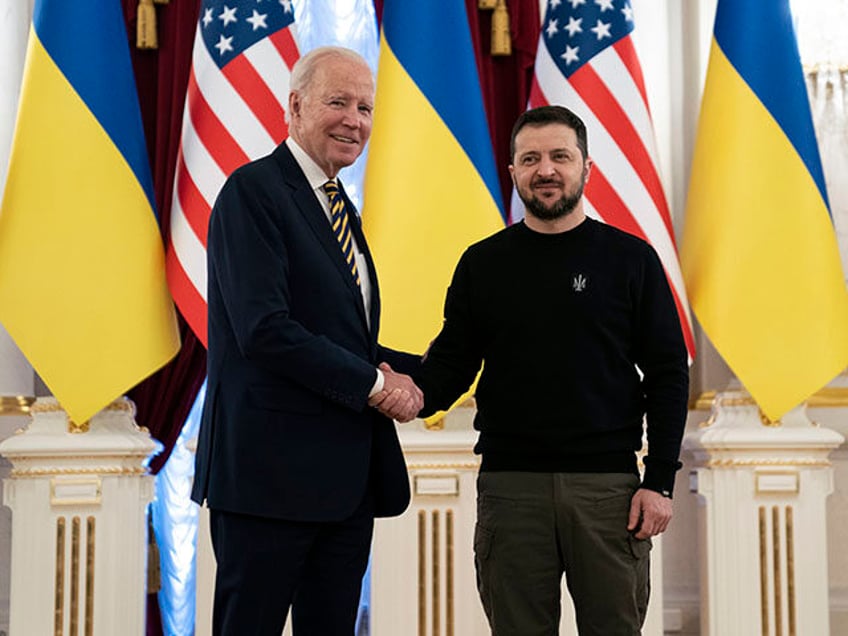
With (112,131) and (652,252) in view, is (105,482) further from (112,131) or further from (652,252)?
(652,252)

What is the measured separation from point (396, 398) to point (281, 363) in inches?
9.8

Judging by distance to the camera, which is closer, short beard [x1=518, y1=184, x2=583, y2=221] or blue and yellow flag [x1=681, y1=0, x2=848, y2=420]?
short beard [x1=518, y1=184, x2=583, y2=221]

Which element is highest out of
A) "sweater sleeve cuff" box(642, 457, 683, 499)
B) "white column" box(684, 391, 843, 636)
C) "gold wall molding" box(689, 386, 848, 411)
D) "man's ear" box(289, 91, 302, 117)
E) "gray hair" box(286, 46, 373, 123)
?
"gray hair" box(286, 46, 373, 123)

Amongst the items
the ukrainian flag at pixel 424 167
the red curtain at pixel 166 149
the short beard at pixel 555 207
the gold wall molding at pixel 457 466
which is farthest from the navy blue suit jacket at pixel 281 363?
the red curtain at pixel 166 149

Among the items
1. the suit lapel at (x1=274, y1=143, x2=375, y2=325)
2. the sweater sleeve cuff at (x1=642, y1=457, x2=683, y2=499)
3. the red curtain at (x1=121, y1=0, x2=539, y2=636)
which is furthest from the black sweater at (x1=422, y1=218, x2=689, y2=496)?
the red curtain at (x1=121, y1=0, x2=539, y2=636)

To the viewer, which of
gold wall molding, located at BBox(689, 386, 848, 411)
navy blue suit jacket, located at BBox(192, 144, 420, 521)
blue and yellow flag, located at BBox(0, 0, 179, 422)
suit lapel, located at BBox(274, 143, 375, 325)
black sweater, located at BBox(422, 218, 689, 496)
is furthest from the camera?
gold wall molding, located at BBox(689, 386, 848, 411)

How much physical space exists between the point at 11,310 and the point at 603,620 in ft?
7.35

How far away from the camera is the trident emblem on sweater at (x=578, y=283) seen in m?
2.25

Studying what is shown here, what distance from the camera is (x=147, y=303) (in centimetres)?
355

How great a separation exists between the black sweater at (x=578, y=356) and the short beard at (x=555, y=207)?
0.20 ft

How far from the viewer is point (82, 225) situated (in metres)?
3.54

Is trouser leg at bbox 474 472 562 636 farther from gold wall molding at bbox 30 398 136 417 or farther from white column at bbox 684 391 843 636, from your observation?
gold wall molding at bbox 30 398 136 417

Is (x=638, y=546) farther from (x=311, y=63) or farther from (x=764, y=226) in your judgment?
(x=764, y=226)

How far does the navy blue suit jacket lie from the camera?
2008mm
